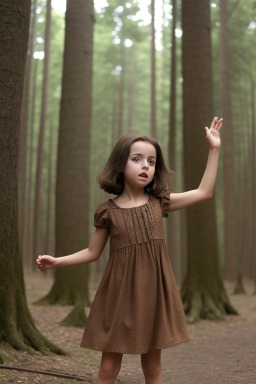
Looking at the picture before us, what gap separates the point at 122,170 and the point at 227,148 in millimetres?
13587

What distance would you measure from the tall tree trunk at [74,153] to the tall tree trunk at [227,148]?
23.0 feet

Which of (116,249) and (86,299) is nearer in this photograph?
(116,249)

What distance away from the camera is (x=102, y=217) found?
10.5ft

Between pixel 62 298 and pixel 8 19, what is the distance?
6.45 meters

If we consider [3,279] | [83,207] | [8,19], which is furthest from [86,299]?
[8,19]

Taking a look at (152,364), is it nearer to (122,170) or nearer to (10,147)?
(122,170)

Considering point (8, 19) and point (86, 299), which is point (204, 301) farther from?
point (8, 19)

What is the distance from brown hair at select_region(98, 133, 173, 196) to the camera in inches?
127

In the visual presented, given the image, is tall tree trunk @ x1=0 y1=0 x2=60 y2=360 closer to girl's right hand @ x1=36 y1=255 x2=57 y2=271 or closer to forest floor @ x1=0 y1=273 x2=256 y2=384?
forest floor @ x1=0 y1=273 x2=256 y2=384

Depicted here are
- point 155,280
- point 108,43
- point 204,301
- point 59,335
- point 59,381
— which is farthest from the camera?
point 108,43

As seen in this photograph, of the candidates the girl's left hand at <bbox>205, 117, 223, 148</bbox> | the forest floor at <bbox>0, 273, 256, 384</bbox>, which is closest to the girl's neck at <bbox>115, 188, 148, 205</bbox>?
the girl's left hand at <bbox>205, 117, 223, 148</bbox>

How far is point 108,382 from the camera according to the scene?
3.04 m

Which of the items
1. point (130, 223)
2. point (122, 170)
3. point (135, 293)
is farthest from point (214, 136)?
point (135, 293)

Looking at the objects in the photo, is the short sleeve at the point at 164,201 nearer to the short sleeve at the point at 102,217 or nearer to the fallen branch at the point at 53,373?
the short sleeve at the point at 102,217
